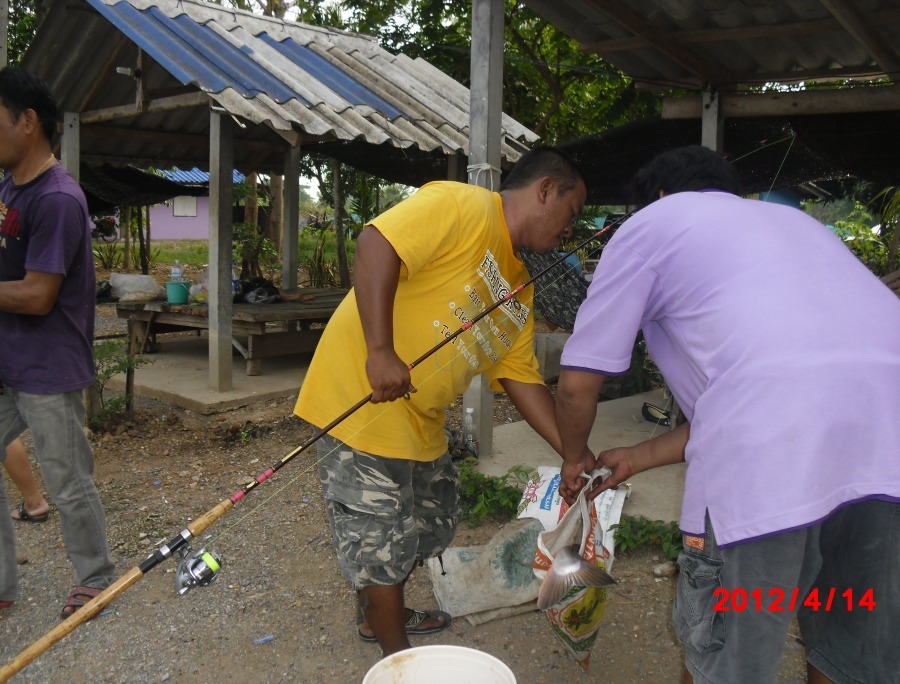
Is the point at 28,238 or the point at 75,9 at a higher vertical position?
the point at 75,9

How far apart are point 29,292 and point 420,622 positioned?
6.77 feet

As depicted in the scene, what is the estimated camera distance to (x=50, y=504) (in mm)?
4848

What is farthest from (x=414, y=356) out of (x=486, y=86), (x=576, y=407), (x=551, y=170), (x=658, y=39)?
(x=658, y=39)

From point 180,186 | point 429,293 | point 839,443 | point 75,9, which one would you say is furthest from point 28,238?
point 180,186

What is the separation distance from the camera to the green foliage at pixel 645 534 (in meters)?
3.98

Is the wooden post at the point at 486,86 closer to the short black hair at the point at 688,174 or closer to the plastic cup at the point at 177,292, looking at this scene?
the short black hair at the point at 688,174

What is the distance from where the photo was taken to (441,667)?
217 cm

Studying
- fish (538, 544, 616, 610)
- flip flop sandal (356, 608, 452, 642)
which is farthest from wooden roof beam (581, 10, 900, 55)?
flip flop sandal (356, 608, 452, 642)

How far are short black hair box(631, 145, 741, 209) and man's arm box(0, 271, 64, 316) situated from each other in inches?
89.3

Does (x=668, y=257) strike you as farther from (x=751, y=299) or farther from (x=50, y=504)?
(x=50, y=504)

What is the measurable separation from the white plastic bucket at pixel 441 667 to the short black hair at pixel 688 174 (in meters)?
1.37

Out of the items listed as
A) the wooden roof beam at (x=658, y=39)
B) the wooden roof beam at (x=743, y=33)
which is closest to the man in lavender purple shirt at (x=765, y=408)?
the wooden roof beam at (x=658, y=39)

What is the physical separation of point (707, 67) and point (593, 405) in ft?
14.0

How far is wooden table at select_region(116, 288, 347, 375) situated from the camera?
25.2 ft
